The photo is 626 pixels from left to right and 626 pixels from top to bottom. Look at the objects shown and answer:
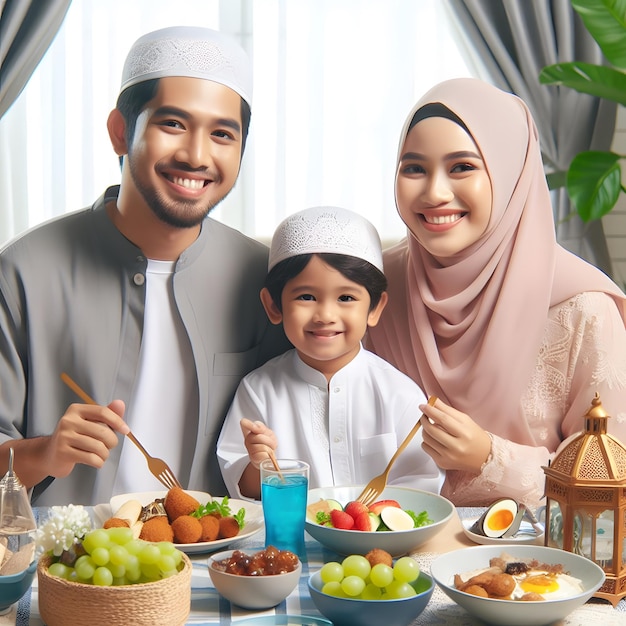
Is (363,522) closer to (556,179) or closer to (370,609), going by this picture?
(370,609)

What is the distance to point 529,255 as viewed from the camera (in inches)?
78.2

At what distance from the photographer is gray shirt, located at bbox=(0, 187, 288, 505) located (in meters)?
1.89

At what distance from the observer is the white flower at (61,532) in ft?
3.75

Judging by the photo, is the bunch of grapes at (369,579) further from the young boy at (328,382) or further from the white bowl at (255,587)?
the young boy at (328,382)

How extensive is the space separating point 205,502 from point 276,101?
117 inches

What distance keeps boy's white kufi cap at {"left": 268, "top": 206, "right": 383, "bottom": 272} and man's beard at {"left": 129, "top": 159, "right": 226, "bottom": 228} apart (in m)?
0.18

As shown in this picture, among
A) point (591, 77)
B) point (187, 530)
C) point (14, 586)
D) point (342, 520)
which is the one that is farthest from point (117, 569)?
point (591, 77)

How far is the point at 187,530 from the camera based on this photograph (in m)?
1.38

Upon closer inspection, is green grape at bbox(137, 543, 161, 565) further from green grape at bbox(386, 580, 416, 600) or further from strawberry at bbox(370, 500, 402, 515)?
strawberry at bbox(370, 500, 402, 515)

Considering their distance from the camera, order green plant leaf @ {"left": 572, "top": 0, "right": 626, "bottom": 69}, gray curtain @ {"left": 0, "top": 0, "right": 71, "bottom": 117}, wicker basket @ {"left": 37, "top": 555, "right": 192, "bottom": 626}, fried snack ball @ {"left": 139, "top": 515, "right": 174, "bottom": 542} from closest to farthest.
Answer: wicker basket @ {"left": 37, "top": 555, "right": 192, "bottom": 626} → fried snack ball @ {"left": 139, "top": 515, "right": 174, "bottom": 542} → green plant leaf @ {"left": 572, "top": 0, "right": 626, "bottom": 69} → gray curtain @ {"left": 0, "top": 0, "right": 71, "bottom": 117}

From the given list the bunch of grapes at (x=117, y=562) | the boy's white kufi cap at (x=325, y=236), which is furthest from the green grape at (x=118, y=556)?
the boy's white kufi cap at (x=325, y=236)

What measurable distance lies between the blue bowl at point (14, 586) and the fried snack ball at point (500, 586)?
0.62 meters

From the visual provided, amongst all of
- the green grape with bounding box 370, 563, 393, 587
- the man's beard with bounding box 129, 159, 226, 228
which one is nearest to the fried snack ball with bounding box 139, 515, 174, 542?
the green grape with bounding box 370, 563, 393, 587

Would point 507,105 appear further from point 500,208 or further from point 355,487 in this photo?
point 355,487
